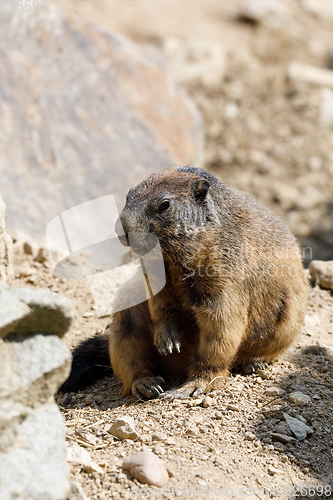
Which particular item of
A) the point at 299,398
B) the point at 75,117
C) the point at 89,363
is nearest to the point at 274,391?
the point at 299,398

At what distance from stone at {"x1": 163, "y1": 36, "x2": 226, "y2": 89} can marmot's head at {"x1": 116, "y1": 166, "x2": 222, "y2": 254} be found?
10.6 metres

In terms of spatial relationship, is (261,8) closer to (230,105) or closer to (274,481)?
(230,105)

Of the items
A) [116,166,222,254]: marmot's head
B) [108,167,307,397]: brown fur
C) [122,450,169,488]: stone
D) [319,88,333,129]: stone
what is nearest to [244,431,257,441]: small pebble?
[108,167,307,397]: brown fur

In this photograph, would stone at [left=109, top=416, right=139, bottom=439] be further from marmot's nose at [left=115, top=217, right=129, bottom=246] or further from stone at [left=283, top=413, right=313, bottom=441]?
marmot's nose at [left=115, top=217, right=129, bottom=246]

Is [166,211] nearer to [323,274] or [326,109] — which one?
[323,274]

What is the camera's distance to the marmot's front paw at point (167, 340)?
4879mm

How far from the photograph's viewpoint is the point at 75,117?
976 centimetres

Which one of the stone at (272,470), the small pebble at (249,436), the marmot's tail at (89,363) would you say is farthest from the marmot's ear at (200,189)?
the stone at (272,470)

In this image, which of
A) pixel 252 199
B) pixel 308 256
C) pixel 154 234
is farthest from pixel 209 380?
pixel 308 256

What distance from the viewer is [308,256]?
38.3 ft

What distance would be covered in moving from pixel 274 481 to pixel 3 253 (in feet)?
11.8

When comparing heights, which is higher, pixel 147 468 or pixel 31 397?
pixel 31 397

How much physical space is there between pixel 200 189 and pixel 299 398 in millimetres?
2235

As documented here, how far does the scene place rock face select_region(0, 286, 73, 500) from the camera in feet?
8.53
